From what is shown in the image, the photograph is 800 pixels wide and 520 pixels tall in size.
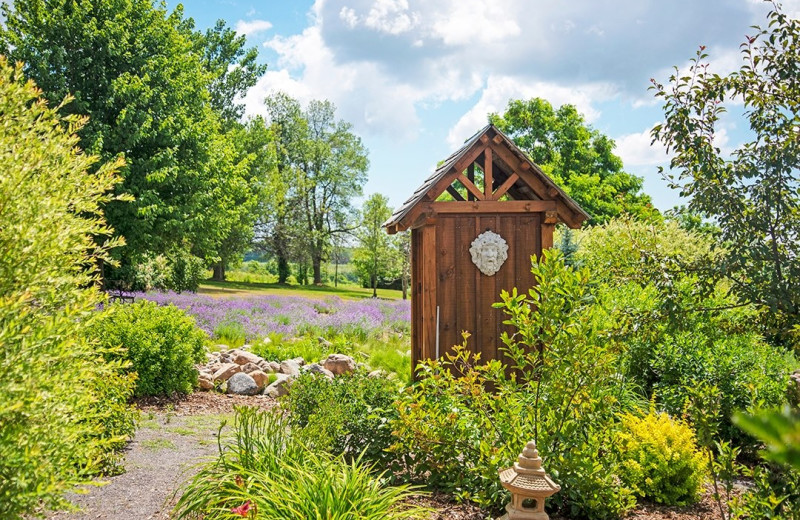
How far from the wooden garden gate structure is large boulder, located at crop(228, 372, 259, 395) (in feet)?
10.6

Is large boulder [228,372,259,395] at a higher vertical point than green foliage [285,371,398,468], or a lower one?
lower

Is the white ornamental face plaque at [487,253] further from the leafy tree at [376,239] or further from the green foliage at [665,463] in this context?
the leafy tree at [376,239]

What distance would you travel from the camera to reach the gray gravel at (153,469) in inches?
189

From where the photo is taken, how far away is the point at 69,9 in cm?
1598

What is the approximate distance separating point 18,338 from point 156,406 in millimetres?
6274

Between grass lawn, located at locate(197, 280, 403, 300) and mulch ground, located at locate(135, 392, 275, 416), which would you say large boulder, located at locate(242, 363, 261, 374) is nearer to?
mulch ground, located at locate(135, 392, 275, 416)

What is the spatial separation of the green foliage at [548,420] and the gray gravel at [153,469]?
5.94ft

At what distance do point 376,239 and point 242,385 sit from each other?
24610mm

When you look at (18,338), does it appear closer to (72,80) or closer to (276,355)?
(276,355)

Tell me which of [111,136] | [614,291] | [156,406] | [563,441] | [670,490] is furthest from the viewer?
[111,136]

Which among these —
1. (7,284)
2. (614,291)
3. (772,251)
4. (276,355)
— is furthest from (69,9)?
(772,251)

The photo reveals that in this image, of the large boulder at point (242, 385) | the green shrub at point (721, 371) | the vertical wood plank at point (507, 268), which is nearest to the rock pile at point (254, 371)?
the large boulder at point (242, 385)

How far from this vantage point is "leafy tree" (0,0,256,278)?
14938 mm

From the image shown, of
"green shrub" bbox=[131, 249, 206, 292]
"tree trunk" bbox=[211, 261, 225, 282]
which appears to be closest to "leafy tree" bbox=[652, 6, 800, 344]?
"green shrub" bbox=[131, 249, 206, 292]
